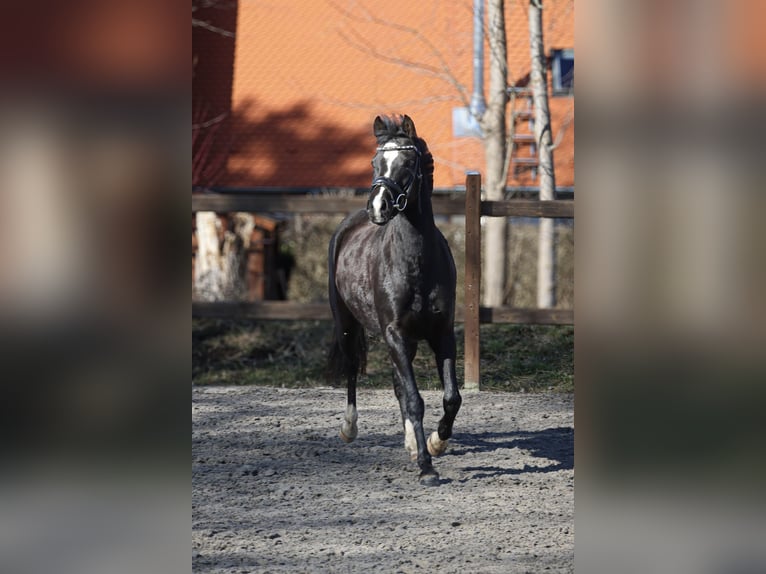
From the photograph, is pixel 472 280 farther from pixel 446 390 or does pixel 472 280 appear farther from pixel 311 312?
pixel 446 390

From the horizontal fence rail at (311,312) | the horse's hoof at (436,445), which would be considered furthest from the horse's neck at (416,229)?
the horizontal fence rail at (311,312)

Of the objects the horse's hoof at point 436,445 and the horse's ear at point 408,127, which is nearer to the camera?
the horse's ear at point 408,127

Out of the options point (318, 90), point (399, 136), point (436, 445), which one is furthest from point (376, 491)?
point (318, 90)

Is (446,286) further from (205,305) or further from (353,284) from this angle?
(205,305)

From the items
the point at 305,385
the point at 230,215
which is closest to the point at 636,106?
the point at 305,385

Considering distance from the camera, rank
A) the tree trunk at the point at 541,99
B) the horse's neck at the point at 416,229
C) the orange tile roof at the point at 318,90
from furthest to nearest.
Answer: the orange tile roof at the point at 318,90 → the tree trunk at the point at 541,99 → the horse's neck at the point at 416,229

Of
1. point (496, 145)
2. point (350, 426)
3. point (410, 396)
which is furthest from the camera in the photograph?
point (496, 145)

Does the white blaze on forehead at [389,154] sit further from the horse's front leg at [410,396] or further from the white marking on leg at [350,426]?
the white marking on leg at [350,426]

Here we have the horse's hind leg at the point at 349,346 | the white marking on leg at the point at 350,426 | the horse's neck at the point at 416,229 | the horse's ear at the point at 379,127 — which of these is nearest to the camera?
the horse's ear at the point at 379,127

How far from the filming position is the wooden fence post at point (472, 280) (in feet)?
27.4

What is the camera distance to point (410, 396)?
17.5ft

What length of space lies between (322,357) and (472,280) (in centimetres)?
284

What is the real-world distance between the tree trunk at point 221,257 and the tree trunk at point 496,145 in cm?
393

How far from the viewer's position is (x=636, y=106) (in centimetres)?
162
